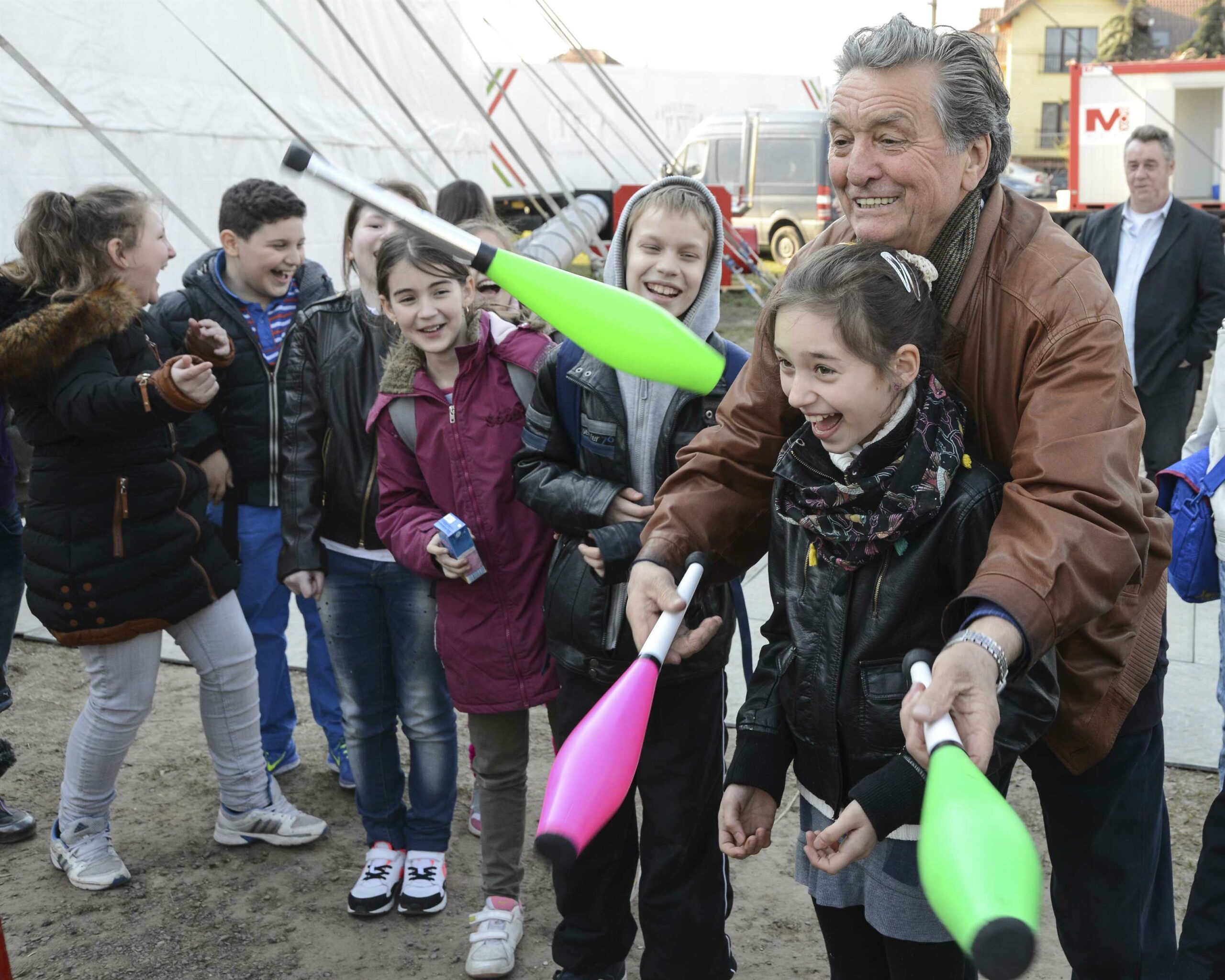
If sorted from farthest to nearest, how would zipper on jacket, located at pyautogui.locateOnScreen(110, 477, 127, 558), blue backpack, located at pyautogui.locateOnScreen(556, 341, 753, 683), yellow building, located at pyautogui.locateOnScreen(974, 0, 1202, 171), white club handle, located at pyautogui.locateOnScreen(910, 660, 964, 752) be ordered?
yellow building, located at pyautogui.locateOnScreen(974, 0, 1202, 171) → zipper on jacket, located at pyautogui.locateOnScreen(110, 477, 127, 558) → blue backpack, located at pyautogui.locateOnScreen(556, 341, 753, 683) → white club handle, located at pyautogui.locateOnScreen(910, 660, 964, 752)

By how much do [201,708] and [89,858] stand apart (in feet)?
1.68

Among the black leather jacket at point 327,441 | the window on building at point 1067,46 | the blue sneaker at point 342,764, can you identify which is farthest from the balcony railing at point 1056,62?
the black leather jacket at point 327,441

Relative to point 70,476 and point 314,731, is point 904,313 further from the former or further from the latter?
point 314,731

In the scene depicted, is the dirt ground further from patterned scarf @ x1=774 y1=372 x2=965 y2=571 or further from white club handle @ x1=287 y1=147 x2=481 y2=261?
white club handle @ x1=287 y1=147 x2=481 y2=261

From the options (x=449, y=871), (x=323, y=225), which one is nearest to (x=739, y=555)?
(x=449, y=871)

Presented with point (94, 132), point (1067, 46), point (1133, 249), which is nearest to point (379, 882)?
point (94, 132)

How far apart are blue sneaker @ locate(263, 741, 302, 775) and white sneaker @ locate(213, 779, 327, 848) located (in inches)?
17.7

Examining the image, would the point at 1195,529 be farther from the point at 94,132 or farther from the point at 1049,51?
the point at 1049,51

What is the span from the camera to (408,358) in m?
3.09

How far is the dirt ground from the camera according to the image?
3.04 meters

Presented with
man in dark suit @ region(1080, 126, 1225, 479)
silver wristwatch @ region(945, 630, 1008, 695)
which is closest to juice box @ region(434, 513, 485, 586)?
silver wristwatch @ region(945, 630, 1008, 695)

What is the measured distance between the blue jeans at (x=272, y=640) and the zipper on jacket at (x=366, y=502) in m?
0.73

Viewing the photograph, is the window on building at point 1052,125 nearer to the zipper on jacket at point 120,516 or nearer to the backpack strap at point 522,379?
the backpack strap at point 522,379

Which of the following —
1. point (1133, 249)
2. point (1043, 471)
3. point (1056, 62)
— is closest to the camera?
point (1043, 471)
